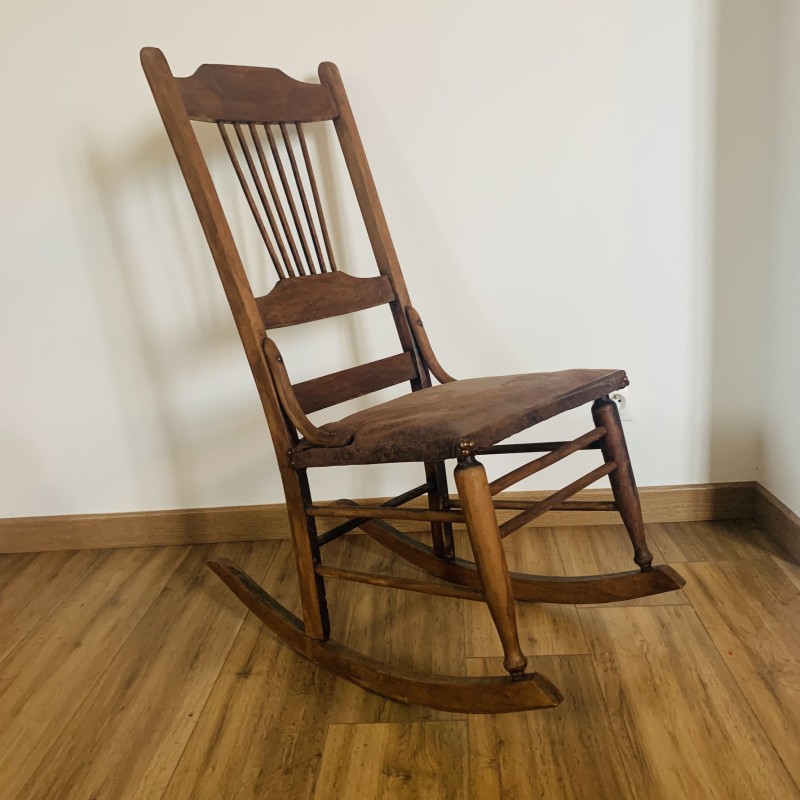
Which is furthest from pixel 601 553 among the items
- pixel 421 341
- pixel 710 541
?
pixel 421 341

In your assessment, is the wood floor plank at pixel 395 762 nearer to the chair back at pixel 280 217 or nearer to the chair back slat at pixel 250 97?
the chair back at pixel 280 217

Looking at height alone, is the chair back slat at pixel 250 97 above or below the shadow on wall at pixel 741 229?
above

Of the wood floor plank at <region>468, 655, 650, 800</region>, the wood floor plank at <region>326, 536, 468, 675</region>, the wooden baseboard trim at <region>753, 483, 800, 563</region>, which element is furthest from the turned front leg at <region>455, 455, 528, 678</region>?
the wooden baseboard trim at <region>753, 483, 800, 563</region>

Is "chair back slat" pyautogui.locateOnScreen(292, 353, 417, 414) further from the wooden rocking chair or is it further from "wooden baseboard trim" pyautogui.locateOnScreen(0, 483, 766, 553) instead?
"wooden baseboard trim" pyautogui.locateOnScreen(0, 483, 766, 553)

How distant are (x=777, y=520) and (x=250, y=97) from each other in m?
1.17

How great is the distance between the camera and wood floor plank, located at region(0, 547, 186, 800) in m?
1.03

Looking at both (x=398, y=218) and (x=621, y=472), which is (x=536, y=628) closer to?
(x=621, y=472)

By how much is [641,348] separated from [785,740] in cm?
75

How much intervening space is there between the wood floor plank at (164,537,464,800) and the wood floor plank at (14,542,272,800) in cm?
3

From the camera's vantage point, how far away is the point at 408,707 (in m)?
1.04

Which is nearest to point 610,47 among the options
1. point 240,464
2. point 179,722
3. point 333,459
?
point 333,459

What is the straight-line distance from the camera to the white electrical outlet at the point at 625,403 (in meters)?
1.48

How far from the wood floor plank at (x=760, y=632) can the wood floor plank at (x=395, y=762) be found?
0.38 m

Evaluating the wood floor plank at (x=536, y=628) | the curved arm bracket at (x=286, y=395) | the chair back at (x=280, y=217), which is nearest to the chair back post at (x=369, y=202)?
the chair back at (x=280, y=217)
